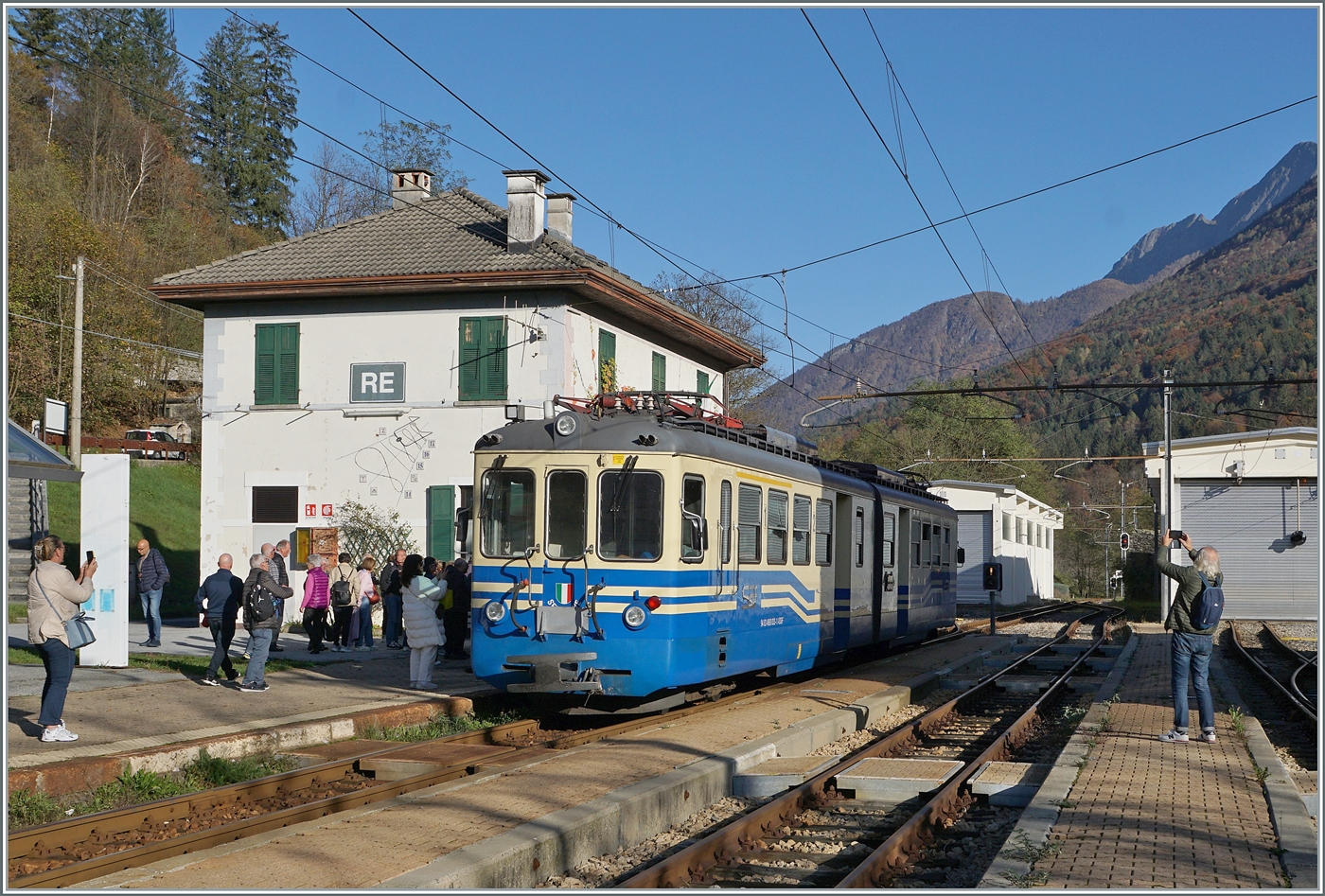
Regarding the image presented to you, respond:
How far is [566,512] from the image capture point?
12.5 metres

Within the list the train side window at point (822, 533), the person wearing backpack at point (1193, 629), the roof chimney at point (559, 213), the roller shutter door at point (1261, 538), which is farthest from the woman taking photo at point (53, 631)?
the roller shutter door at point (1261, 538)

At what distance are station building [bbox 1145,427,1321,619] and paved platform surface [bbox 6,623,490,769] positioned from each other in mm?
27222

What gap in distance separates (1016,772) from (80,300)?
92.6 ft

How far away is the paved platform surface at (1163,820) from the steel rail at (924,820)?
90 centimetres

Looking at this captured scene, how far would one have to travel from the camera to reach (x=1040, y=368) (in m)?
84.4

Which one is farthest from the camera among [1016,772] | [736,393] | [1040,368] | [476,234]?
[1040,368]

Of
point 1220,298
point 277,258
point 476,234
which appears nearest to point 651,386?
point 476,234

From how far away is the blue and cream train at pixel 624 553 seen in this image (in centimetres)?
1206

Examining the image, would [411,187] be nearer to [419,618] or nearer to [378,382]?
[378,382]

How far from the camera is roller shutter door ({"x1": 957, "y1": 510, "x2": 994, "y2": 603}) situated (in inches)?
2010

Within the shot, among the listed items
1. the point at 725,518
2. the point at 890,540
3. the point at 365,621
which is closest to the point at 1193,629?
the point at 725,518

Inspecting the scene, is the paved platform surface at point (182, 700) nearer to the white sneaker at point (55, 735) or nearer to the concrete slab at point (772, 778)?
the white sneaker at point (55, 735)

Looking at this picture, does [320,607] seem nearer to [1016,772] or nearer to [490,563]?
[490,563]

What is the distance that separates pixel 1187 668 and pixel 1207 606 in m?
0.58
